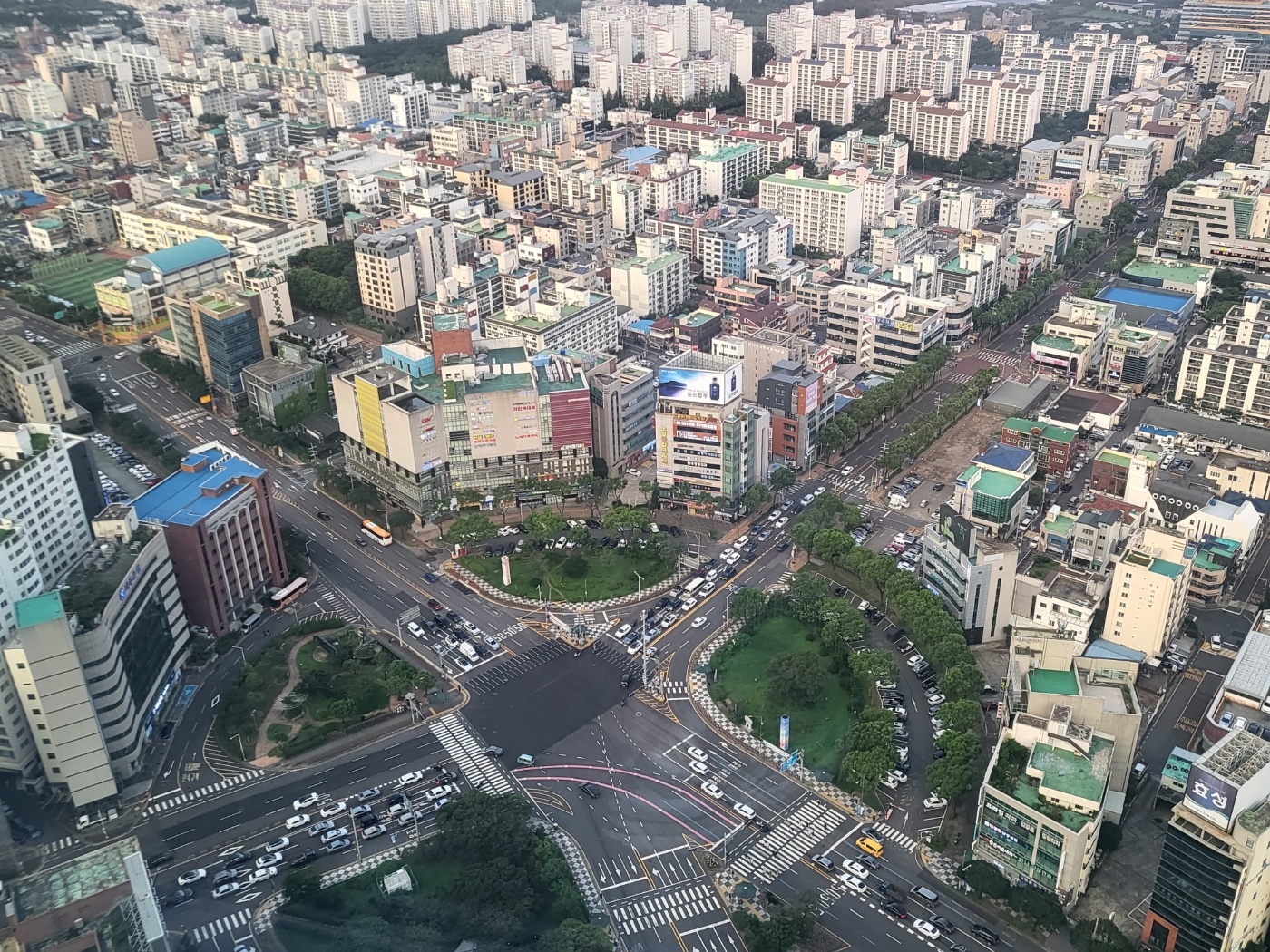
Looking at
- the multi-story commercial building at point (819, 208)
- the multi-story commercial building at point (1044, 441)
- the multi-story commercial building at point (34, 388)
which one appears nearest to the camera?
the multi-story commercial building at point (1044, 441)

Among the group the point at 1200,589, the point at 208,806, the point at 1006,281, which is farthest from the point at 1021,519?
the point at 208,806

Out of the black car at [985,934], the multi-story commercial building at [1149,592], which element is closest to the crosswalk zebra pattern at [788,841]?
the black car at [985,934]

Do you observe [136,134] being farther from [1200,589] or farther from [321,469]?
[1200,589]

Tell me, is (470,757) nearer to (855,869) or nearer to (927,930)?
(855,869)

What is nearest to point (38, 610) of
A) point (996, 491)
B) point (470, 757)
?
point (470, 757)

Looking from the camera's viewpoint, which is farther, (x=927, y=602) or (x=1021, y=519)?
(x=1021, y=519)

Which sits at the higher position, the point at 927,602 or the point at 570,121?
the point at 570,121

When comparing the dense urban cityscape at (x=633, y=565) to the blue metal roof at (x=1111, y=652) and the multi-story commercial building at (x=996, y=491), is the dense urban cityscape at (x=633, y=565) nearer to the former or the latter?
the multi-story commercial building at (x=996, y=491)
